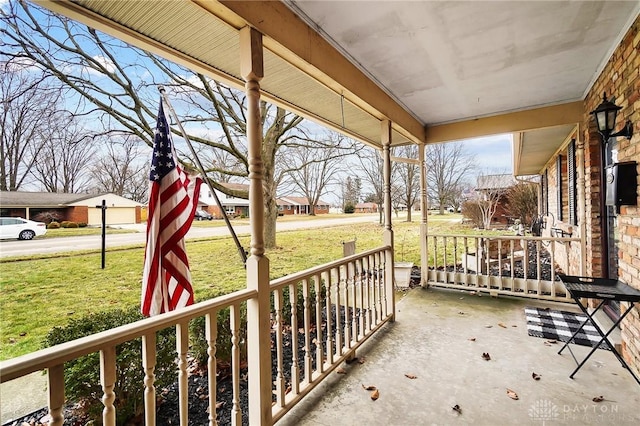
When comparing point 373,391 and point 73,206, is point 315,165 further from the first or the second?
point 373,391

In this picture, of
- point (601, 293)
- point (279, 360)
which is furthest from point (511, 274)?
point (279, 360)

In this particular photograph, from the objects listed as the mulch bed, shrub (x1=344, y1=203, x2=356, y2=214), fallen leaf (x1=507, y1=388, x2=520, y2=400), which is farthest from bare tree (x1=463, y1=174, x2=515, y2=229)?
the mulch bed

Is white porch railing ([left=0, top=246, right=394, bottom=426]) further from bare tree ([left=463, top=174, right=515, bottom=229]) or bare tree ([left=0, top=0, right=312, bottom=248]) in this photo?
bare tree ([left=463, top=174, right=515, bottom=229])

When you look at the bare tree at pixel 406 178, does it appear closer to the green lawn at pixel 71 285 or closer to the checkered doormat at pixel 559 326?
the checkered doormat at pixel 559 326

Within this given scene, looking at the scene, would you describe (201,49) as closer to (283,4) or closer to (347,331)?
(283,4)

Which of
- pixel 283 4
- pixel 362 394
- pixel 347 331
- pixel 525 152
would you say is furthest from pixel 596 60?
pixel 525 152

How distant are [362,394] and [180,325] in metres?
1.58

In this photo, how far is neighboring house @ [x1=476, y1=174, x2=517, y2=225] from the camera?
41.2 feet

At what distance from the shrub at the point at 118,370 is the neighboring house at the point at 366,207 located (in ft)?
22.0

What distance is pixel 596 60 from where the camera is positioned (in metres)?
2.84

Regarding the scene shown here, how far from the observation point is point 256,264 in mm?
1782

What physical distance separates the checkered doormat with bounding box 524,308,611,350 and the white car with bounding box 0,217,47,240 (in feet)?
15.0

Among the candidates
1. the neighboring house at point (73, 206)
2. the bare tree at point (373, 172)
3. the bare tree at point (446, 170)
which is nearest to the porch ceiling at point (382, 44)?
the neighboring house at point (73, 206)

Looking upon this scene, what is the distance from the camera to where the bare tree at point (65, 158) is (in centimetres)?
198
